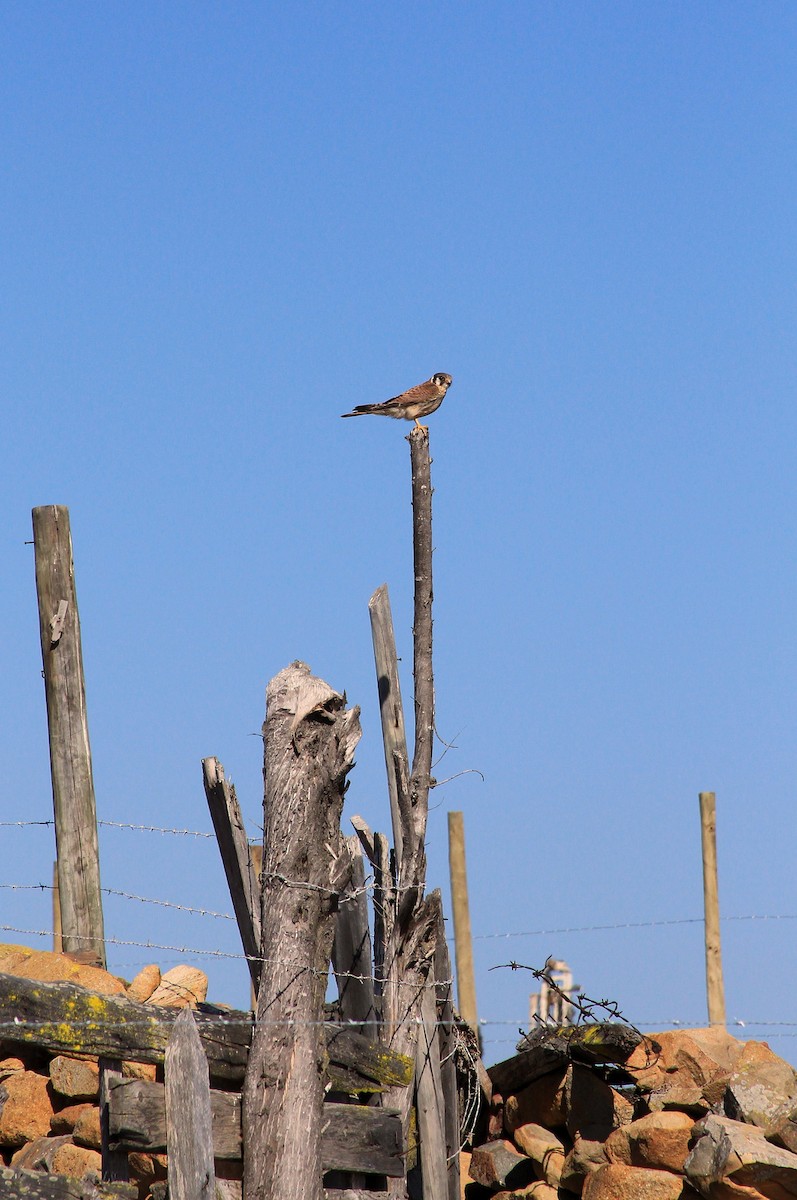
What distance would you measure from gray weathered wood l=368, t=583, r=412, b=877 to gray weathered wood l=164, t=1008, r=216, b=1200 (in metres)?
3.31

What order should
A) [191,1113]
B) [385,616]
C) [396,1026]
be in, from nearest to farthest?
[191,1113] → [396,1026] → [385,616]

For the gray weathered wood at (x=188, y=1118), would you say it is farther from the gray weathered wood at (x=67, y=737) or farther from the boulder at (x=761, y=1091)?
the boulder at (x=761, y=1091)

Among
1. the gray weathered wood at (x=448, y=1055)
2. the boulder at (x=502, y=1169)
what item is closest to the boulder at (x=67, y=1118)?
the gray weathered wood at (x=448, y=1055)

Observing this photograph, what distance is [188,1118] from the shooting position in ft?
19.0

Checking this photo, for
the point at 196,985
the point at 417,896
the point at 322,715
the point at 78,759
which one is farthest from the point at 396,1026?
the point at 78,759

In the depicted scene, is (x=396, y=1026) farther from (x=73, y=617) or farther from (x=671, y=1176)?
(x=73, y=617)

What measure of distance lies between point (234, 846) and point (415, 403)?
4.05 meters

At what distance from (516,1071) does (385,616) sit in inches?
121

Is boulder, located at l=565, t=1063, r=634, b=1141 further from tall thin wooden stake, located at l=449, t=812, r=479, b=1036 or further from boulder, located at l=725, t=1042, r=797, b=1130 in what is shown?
tall thin wooden stake, located at l=449, t=812, r=479, b=1036

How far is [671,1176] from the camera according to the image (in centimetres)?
852

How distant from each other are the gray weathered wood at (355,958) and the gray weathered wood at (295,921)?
120 centimetres

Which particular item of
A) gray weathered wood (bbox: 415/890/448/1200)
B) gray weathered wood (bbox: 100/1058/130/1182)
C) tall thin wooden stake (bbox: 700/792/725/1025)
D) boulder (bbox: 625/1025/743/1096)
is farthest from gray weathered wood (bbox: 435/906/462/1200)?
tall thin wooden stake (bbox: 700/792/725/1025)

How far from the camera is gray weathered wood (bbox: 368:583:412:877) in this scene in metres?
9.17

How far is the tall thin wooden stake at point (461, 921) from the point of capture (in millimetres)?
16344
